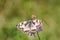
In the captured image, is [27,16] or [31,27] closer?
[31,27]

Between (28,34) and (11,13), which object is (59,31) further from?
(11,13)

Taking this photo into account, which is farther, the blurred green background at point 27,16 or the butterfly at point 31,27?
the blurred green background at point 27,16

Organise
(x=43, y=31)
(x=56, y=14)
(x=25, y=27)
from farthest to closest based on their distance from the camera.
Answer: (x=56, y=14)
(x=43, y=31)
(x=25, y=27)

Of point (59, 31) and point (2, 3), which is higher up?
point (2, 3)

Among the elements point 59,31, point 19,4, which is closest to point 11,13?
point 19,4

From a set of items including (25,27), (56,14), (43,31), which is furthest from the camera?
(56,14)

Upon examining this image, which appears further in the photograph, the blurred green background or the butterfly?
the blurred green background

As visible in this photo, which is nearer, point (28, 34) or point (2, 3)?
point (28, 34)
